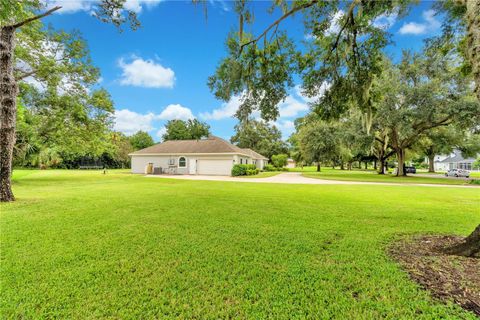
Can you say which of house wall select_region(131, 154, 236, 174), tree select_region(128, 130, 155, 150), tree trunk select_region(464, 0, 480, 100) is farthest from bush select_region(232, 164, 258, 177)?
tree select_region(128, 130, 155, 150)

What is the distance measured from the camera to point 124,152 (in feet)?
136

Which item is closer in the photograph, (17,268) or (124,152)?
(17,268)

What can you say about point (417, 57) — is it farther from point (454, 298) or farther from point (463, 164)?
Answer: point (463, 164)

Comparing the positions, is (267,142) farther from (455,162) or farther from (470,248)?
(455,162)

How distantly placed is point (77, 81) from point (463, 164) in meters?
70.0

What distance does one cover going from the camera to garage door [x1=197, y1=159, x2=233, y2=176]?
23734 millimetres

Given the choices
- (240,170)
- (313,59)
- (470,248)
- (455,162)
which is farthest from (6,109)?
(455,162)

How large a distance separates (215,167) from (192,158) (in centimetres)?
300

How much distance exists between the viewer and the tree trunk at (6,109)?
6.79 m

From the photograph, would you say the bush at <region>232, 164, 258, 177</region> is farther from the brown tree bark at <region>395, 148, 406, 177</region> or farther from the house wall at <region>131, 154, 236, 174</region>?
the brown tree bark at <region>395, 148, 406, 177</region>

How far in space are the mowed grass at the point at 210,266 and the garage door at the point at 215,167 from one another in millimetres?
18044

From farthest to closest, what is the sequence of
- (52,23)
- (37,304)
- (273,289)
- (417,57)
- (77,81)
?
1. (417,57)
2. (77,81)
3. (52,23)
4. (273,289)
5. (37,304)

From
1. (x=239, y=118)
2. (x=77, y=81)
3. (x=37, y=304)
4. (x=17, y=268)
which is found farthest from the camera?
(x=77, y=81)

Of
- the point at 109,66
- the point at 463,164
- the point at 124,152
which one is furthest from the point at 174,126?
the point at 463,164
